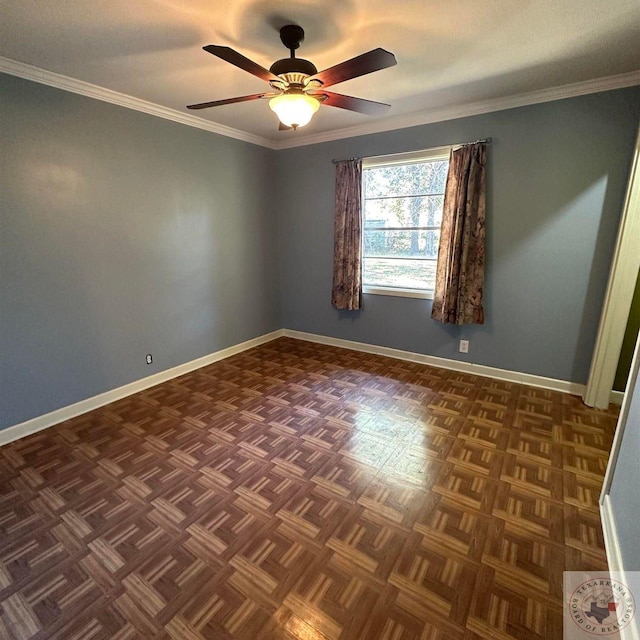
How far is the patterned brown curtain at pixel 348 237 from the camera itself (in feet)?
12.7

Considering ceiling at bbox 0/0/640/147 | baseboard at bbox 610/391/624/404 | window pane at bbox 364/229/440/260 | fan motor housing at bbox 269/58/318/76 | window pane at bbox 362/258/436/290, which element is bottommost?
baseboard at bbox 610/391/624/404

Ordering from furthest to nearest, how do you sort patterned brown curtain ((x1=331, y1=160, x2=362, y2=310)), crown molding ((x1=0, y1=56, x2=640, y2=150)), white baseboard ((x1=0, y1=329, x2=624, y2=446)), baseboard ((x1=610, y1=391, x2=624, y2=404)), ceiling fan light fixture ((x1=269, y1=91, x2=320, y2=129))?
1. patterned brown curtain ((x1=331, y1=160, x2=362, y2=310))
2. baseboard ((x1=610, y1=391, x2=624, y2=404))
3. white baseboard ((x1=0, y1=329, x2=624, y2=446))
4. crown molding ((x1=0, y1=56, x2=640, y2=150))
5. ceiling fan light fixture ((x1=269, y1=91, x2=320, y2=129))

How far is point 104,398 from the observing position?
3018 millimetres

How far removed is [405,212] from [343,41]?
1.97 metres

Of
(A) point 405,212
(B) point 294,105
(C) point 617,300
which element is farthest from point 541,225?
(B) point 294,105

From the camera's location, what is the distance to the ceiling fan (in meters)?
1.59

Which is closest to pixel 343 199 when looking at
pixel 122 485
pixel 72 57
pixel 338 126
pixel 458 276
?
pixel 338 126

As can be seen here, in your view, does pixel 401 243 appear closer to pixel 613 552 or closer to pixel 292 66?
pixel 292 66

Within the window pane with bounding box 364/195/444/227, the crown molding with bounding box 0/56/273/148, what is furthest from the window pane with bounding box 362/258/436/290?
the crown molding with bounding box 0/56/273/148

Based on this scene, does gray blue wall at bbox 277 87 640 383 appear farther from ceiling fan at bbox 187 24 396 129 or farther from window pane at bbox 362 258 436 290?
ceiling fan at bbox 187 24 396 129

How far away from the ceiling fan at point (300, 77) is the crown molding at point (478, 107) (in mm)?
1563

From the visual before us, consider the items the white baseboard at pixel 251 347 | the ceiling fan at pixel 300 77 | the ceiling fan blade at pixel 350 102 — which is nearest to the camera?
the ceiling fan at pixel 300 77

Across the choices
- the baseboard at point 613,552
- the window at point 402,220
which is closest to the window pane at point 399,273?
the window at point 402,220

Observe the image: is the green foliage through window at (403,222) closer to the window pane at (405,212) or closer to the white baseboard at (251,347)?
the window pane at (405,212)
